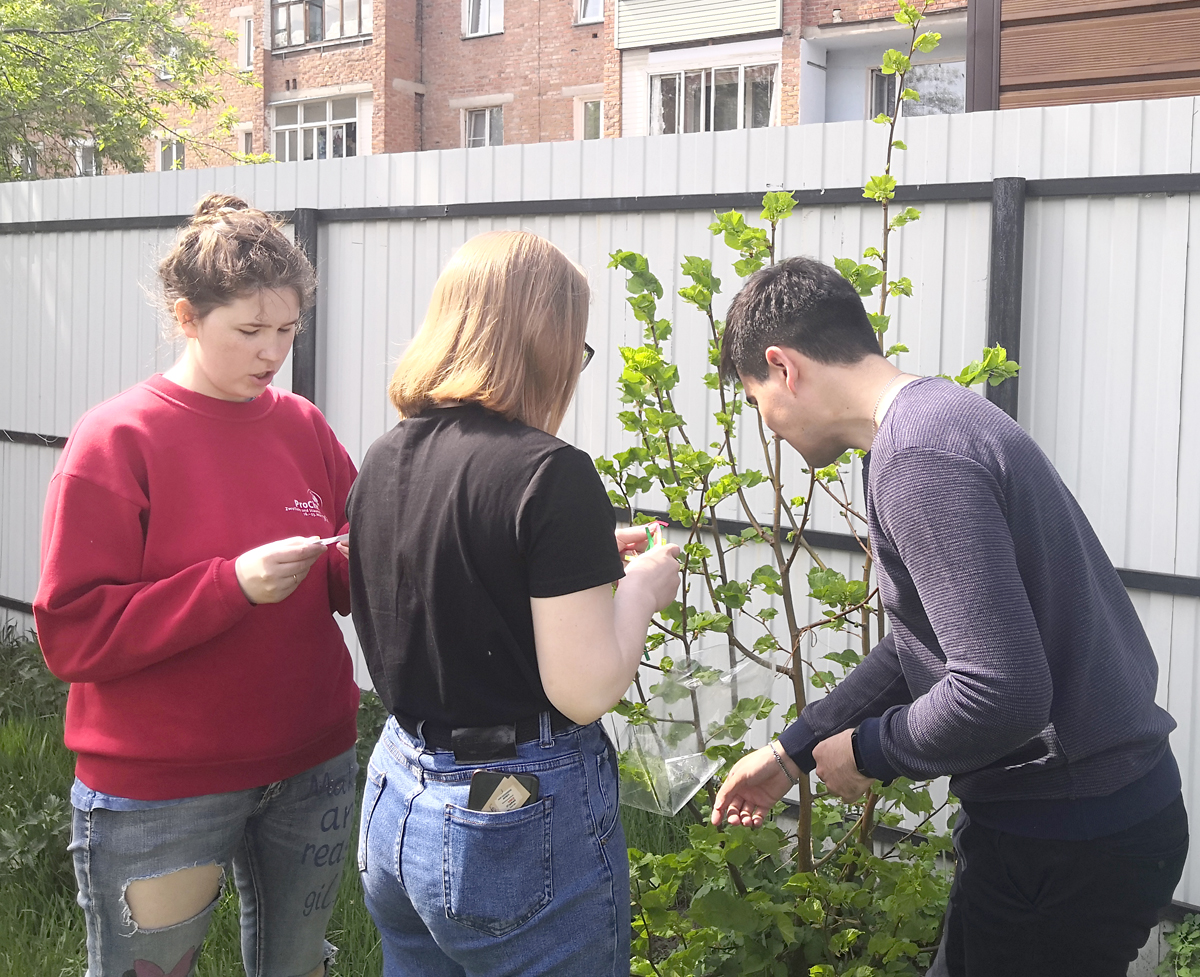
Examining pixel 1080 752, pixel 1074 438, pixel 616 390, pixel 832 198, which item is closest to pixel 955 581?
pixel 1080 752

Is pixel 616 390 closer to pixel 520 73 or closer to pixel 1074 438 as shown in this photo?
pixel 1074 438

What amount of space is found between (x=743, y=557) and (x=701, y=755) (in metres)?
1.52

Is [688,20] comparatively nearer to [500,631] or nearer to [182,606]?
[182,606]

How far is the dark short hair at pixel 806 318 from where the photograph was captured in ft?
5.81

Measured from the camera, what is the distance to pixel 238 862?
2244 millimetres

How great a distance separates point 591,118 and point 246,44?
9040 millimetres

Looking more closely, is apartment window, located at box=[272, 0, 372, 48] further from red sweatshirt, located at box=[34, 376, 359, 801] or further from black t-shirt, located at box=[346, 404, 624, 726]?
black t-shirt, located at box=[346, 404, 624, 726]

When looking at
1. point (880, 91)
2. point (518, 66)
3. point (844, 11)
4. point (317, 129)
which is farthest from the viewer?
point (317, 129)

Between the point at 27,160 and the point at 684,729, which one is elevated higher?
the point at 27,160

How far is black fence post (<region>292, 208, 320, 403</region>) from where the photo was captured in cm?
499

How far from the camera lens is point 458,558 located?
1538mm

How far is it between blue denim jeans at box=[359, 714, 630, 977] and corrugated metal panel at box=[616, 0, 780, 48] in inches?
666

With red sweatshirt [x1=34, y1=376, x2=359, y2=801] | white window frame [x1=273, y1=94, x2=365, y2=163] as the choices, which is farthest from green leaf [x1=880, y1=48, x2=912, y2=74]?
white window frame [x1=273, y1=94, x2=365, y2=163]

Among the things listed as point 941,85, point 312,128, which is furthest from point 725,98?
point 312,128
